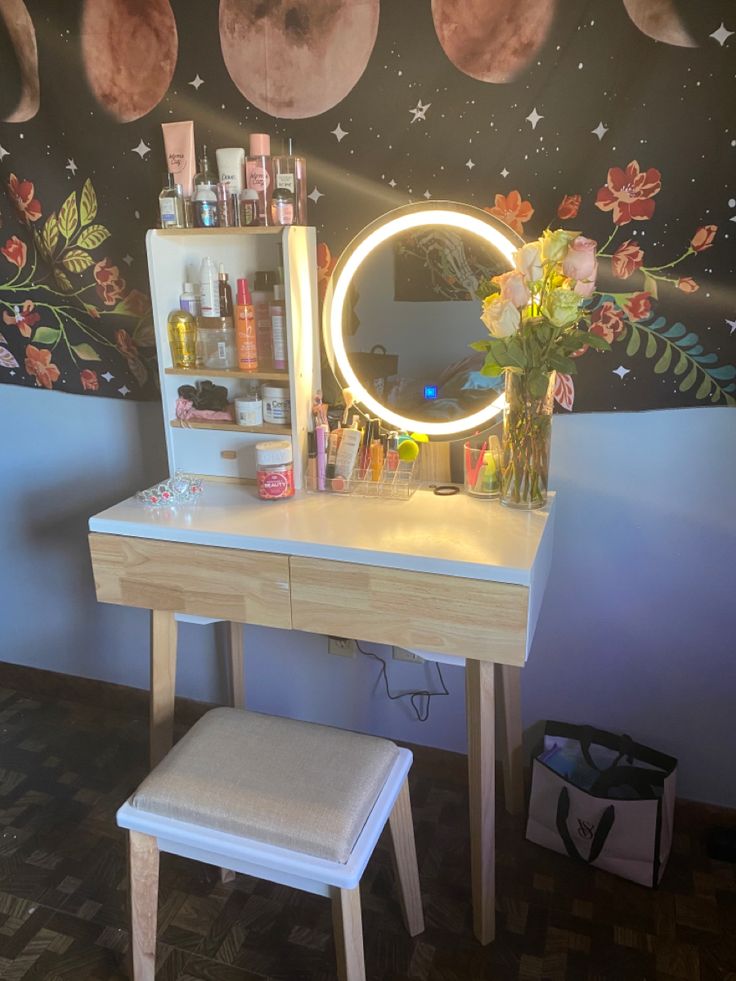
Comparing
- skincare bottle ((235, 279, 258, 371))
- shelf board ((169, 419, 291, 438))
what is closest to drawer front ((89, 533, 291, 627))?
shelf board ((169, 419, 291, 438))

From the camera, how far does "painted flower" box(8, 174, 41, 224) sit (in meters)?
1.77

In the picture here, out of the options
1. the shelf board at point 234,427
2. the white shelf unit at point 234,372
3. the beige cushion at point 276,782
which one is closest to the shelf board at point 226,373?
the white shelf unit at point 234,372

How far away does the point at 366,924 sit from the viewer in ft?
5.22

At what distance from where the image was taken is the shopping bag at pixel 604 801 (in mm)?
1631

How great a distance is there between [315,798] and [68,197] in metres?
1.43

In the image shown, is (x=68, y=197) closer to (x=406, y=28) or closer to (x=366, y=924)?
(x=406, y=28)

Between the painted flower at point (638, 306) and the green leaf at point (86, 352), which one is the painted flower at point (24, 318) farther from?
the painted flower at point (638, 306)

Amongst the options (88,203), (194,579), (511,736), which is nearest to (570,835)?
(511,736)

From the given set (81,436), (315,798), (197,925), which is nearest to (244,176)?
(81,436)

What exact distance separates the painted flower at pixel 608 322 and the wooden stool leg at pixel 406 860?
96 centimetres

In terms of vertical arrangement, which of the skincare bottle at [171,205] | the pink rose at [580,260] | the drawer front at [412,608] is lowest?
the drawer front at [412,608]

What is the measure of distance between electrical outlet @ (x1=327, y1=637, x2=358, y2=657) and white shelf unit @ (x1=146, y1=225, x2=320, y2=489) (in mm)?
501

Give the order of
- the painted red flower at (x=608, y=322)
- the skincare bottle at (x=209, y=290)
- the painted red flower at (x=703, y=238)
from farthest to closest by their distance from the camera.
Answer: the skincare bottle at (x=209, y=290), the painted red flower at (x=608, y=322), the painted red flower at (x=703, y=238)

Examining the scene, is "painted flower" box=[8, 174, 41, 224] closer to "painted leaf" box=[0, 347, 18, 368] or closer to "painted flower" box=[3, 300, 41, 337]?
"painted flower" box=[3, 300, 41, 337]
